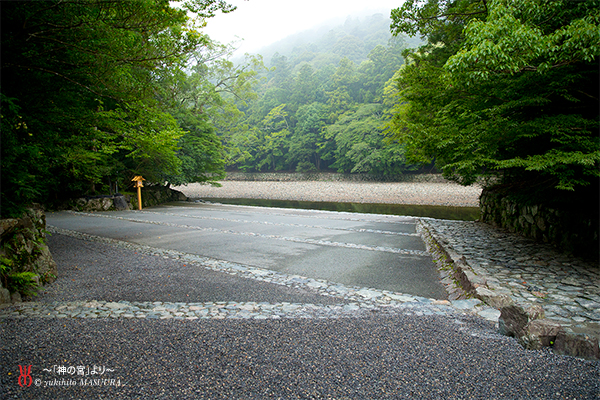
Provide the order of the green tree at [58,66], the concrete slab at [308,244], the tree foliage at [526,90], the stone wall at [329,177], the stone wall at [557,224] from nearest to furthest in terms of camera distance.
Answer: the tree foliage at [526,90] < the green tree at [58,66] < the concrete slab at [308,244] < the stone wall at [557,224] < the stone wall at [329,177]

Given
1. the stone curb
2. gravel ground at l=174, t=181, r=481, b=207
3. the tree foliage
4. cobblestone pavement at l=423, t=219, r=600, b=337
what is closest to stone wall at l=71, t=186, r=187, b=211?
gravel ground at l=174, t=181, r=481, b=207

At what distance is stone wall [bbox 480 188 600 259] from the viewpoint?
5.12 m

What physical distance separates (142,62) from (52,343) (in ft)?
14.3

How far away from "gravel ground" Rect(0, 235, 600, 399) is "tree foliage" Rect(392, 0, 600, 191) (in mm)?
2602

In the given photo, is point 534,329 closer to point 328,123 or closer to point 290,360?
point 290,360

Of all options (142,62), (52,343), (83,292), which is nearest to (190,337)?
(52,343)

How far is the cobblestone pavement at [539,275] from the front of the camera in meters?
3.31

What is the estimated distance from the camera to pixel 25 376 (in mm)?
2180

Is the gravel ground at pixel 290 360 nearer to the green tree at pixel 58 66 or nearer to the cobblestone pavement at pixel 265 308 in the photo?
the cobblestone pavement at pixel 265 308

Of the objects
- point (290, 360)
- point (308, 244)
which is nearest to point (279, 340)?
point (290, 360)

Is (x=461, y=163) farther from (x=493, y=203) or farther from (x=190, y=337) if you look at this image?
(x=493, y=203)

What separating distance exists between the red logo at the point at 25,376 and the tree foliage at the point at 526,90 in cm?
497

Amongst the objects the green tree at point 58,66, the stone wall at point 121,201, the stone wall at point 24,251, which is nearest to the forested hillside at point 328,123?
the stone wall at point 121,201

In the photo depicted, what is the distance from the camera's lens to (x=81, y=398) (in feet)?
6.56
